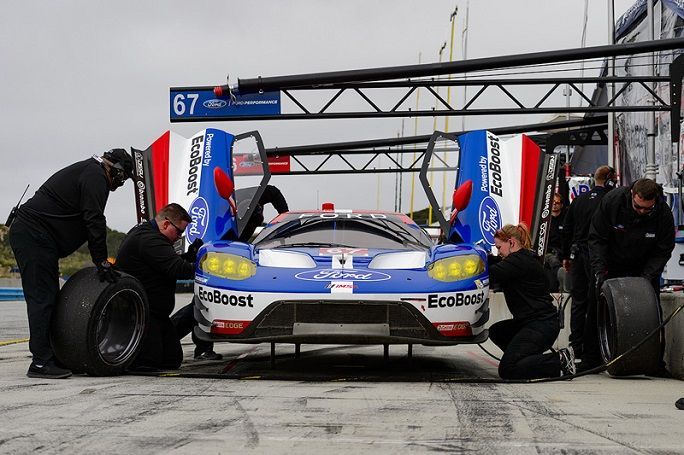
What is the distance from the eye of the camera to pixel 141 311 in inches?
283

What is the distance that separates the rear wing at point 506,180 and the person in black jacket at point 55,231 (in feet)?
10.8

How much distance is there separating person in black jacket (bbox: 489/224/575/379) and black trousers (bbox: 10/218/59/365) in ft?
10.5

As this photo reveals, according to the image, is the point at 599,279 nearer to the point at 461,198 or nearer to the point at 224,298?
the point at 461,198

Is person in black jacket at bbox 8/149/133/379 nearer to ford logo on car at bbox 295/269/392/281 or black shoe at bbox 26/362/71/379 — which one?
black shoe at bbox 26/362/71/379

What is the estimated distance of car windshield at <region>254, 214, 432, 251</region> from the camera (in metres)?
7.87

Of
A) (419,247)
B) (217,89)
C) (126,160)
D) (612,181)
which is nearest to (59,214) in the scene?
(126,160)

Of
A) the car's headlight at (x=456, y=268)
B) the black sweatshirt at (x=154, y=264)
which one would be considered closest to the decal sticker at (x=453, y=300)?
the car's headlight at (x=456, y=268)

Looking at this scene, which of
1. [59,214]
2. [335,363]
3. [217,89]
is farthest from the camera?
[217,89]

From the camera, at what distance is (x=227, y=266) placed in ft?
23.1

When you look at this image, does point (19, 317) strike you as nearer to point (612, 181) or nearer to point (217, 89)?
point (217, 89)

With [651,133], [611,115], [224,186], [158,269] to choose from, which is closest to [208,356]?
[224,186]

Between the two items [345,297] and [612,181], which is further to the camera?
[612,181]

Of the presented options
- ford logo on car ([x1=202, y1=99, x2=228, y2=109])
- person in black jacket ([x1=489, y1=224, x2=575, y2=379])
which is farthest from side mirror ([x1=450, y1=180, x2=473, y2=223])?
ford logo on car ([x1=202, y1=99, x2=228, y2=109])

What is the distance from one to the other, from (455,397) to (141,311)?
8.63 ft
